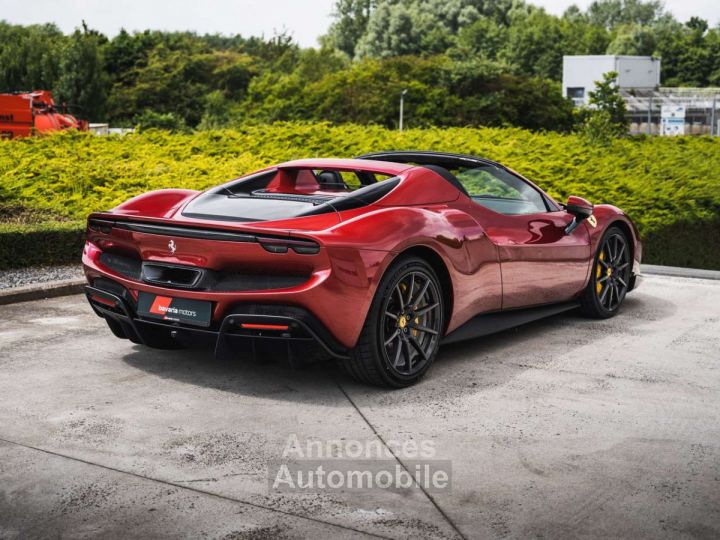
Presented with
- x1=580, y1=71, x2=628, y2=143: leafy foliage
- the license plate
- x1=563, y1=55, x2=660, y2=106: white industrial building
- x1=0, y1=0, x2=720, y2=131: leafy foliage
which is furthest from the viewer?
x1=563, y1=55, x2=660, y2=106: white industrial building

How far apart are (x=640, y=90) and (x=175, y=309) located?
81545mm

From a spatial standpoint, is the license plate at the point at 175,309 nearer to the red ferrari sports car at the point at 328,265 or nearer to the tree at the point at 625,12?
the red ferrari sports car at the point at 328,265

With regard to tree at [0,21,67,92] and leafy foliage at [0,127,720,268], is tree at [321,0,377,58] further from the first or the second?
leafy foliage at [0,127,720,268]

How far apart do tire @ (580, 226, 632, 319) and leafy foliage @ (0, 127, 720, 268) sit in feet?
12.7

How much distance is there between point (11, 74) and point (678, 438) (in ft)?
182

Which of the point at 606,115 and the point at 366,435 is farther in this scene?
the point at 606,115

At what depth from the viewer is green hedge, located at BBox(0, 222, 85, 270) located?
925 centimetres

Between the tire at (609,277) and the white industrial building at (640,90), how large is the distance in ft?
231

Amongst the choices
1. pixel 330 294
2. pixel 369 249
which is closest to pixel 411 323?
pixel 369 249

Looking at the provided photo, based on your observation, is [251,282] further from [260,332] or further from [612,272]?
[612,272]

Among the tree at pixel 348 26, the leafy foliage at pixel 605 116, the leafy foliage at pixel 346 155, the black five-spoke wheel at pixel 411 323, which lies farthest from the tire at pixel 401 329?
the tree at pixel 348 26

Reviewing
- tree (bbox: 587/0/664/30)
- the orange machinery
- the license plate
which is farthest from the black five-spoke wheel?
tree (bbox: 587/0/664/30)

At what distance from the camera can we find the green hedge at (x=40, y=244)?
30.3 ft

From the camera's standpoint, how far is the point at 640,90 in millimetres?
81312
